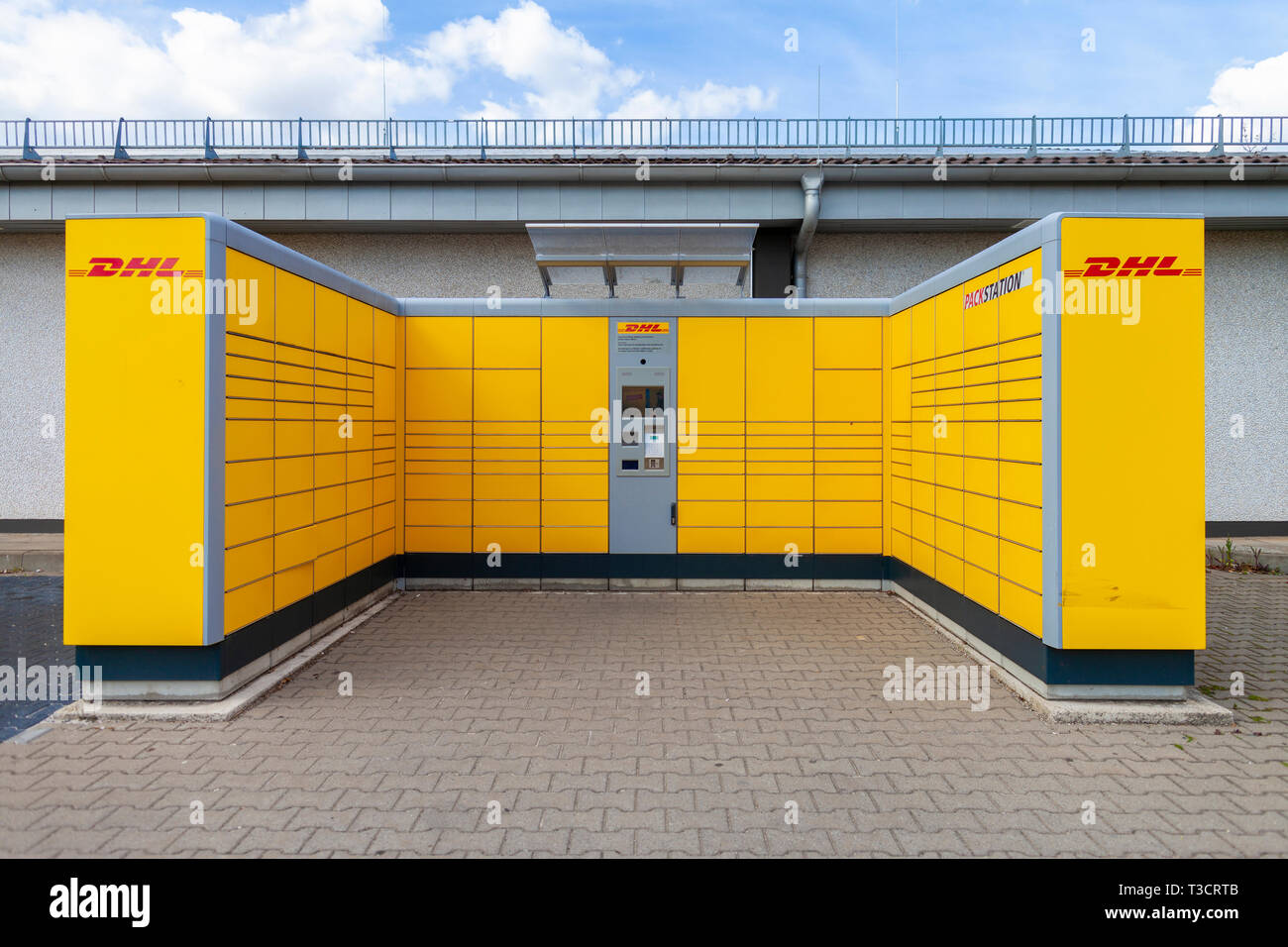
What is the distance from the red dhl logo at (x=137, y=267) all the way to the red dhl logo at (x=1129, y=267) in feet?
18.0

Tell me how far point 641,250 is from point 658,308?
76 cm

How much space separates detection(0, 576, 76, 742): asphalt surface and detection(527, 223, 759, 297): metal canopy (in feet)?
17.8

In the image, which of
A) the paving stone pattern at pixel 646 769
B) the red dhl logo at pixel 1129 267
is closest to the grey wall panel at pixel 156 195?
the paving stone pattern at pixel 646 769

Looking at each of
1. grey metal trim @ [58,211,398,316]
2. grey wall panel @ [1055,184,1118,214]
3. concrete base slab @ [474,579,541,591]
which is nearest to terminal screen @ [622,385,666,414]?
concrete base slab @ [474,579,541,591]

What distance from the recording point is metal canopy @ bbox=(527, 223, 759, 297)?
745 cm

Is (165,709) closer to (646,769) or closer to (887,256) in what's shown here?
(646,769)

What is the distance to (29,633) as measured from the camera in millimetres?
6625

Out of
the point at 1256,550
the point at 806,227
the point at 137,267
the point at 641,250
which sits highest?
the point at 806,227

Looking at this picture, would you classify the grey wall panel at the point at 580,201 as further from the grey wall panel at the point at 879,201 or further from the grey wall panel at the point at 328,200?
the grey wall panel at the point at 879,201

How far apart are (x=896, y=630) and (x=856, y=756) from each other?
9.52 ft

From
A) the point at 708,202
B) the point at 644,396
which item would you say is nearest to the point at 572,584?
the point at 644,396

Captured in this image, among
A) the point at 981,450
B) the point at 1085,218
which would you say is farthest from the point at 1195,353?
the point at 981,450

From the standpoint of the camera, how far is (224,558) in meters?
4.79

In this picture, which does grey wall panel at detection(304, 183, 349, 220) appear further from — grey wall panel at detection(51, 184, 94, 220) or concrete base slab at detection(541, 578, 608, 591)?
concrete base slab at detection(541, 578, 608, 591)
